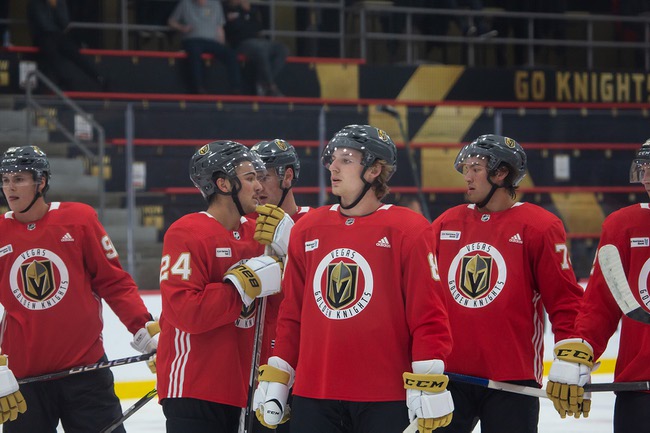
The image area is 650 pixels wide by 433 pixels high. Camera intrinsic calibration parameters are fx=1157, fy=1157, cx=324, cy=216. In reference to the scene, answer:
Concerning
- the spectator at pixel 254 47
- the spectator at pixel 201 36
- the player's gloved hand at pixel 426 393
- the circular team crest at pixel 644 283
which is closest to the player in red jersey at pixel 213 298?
the player's gloved hand at pixel 426 393

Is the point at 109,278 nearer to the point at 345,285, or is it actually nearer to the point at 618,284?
the point at 345,285

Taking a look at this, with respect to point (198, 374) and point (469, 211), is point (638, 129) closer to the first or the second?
point (469, 211)

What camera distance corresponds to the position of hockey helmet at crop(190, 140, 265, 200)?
317 cm

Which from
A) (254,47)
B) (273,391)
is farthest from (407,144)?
(273,391)

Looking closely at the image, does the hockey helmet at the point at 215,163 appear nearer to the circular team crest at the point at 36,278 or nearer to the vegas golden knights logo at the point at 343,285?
the vegas golden knights logo at the point at 343,285

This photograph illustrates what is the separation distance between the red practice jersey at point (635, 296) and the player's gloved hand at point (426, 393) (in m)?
0.66

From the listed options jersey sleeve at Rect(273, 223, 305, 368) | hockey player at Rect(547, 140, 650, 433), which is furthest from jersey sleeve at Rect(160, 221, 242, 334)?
hockey player at Rect(547, 140, 650, 433)

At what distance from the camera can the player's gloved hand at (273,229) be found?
308 centimetres

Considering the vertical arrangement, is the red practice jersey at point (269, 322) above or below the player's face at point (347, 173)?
below

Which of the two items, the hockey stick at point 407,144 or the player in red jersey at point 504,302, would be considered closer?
the player in red jersey at point 504,302

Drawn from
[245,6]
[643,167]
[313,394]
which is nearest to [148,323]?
[313,394]

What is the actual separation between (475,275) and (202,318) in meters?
0.91

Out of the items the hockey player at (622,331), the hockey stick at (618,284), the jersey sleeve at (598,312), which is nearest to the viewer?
the hockey stick at (618,284)

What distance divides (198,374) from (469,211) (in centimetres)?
102
